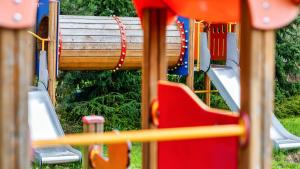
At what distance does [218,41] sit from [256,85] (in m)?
7.04

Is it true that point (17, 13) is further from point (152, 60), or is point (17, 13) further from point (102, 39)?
point (102, 39)

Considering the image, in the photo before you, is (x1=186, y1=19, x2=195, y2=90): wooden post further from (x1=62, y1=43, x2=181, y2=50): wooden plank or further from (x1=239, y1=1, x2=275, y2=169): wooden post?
(x1=239, y1=1, x2=275, y2=169): wooden post

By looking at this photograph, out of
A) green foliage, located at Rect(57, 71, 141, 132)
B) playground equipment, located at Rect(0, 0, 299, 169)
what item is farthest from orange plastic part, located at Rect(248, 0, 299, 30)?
green foliage, located at Rect(57, 71, 141, 132)

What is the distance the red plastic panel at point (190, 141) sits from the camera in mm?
2526

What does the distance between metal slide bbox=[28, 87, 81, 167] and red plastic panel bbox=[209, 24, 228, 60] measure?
3128 mm

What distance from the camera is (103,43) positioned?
27.7 ft

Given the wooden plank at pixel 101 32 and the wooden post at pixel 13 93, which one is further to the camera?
the wooden plank at pixel 101 32

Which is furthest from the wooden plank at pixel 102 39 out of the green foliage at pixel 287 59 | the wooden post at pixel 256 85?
the wooden post at pixel 256 85

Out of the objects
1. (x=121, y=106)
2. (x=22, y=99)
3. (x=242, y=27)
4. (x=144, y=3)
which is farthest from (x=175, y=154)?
(x=121, y=106)

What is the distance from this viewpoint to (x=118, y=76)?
1019 cm

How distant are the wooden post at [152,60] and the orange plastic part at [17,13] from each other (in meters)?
1.36

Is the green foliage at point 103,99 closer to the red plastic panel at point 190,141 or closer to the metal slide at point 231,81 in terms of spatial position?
the metal slide at point 231,81

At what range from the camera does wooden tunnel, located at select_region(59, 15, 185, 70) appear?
323 inches

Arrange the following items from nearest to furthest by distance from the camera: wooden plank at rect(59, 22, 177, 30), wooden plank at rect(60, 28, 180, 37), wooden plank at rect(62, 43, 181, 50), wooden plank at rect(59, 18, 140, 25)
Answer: wooden plank at rect(62, 43, 181, 50) → wooden plank at rect(60, 28, 180, 37) → wooden plank at rect(59, 22, 177, 30) → wooden plank at rect(59, 18, 140, 25)
